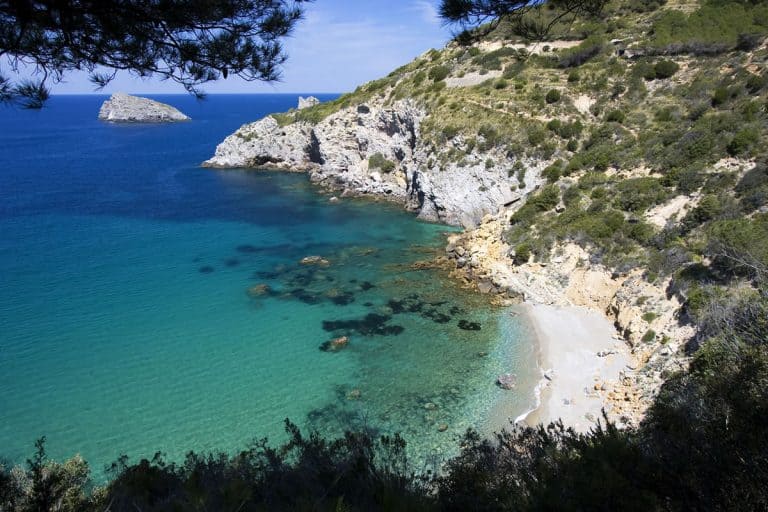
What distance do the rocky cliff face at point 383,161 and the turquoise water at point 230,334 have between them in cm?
364

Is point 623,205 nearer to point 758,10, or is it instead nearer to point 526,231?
point 526,231

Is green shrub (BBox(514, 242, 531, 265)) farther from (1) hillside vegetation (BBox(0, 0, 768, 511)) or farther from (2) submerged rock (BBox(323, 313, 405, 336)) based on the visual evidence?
(2) submerged rock (BBox(323, 313, 405, 336))

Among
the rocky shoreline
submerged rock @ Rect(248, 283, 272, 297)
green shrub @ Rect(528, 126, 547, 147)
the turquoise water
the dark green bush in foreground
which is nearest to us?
the dark green bush in foreground

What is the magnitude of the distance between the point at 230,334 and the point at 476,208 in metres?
21.6

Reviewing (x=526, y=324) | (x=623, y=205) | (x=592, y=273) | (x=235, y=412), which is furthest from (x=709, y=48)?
(x=235, y=412)

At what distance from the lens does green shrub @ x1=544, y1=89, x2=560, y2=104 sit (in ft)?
117

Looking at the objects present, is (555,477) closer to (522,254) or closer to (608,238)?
(608,238)

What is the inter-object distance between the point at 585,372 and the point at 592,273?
Answer: 22.8 feet

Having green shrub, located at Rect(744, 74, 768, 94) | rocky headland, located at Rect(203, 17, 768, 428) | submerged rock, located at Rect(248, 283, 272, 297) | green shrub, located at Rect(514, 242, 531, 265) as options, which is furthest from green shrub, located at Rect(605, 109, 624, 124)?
submerged rock, located at Rect(248, 283, 272, 297)

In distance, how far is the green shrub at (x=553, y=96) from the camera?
35625 millimetres

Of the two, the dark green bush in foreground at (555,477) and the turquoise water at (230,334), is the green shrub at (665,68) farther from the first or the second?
the dark green bush in foreground at (555,477)

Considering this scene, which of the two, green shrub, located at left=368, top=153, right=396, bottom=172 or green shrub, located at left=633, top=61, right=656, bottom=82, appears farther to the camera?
green shrub, located at left=368, top=153, right=396, bottom=172

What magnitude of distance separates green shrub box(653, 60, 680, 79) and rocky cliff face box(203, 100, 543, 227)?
12.7 m

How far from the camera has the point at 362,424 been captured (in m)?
14.4
